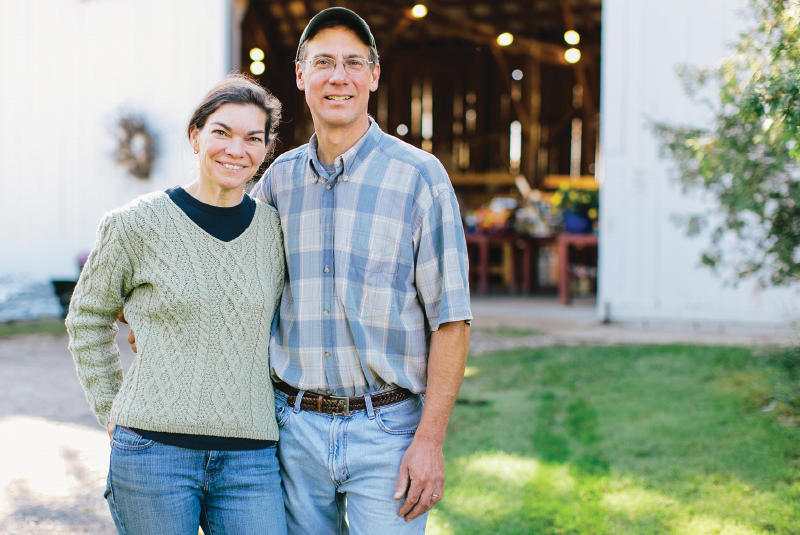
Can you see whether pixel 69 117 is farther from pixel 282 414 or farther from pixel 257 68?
pixel 282 414

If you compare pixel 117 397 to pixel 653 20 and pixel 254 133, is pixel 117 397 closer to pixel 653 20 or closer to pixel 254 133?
pixel 254 133

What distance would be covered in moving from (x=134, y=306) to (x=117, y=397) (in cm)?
22

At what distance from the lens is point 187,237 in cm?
166

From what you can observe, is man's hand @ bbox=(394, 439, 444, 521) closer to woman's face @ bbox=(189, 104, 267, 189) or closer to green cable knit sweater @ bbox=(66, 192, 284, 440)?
green cable knit sweater @ bbox=(66, 192, 284, 440)

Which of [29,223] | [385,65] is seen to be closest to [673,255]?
[29,223]

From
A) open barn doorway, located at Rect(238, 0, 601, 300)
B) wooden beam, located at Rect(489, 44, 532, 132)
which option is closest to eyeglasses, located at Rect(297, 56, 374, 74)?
open barn doorway, located at Rect(238, 0, 601, 300)

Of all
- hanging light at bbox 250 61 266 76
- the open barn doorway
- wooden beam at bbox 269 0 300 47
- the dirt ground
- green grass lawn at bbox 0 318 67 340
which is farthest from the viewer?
wooden beam at bbox 269 0 300 47

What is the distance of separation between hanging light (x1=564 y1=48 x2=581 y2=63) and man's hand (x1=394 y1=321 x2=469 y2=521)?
13.0 meters

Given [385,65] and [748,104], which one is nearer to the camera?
[748,104]

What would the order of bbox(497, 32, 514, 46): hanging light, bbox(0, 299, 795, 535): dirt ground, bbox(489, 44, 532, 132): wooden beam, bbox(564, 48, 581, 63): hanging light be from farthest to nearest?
bbox(489, 44, 532, 132): wooden beam < bbox(564, 48, 581, 63): hanging light < bbox(497, 32, 514, 46): hanging light < bbox(0, 299, 795, 535): dirt ground

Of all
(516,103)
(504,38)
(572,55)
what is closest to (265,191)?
(504,38)

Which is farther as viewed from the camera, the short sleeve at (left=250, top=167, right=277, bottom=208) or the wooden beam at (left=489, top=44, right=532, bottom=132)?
the wooden beam at (left=489, top=44, right=532, bottom=132)

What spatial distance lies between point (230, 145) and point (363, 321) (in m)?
0.56

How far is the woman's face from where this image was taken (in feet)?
5.61
